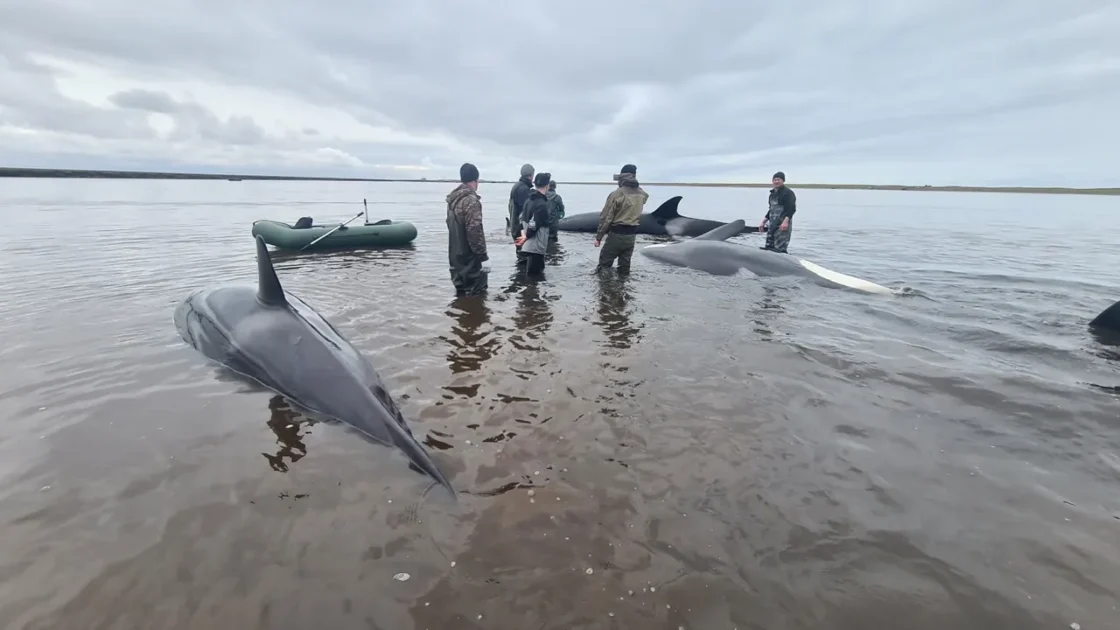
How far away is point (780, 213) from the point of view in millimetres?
15984

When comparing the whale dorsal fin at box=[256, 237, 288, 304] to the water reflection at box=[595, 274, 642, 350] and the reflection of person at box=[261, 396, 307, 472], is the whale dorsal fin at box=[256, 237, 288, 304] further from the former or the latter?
the water reflection at box=[595, 274, 642, 350]

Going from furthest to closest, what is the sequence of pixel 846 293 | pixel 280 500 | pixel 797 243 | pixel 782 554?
pixel 797 243 < pixel 846 293 < pixel 280 500 < pixel 782 554

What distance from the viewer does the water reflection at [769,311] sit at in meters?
9.07

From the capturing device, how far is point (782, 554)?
373cm


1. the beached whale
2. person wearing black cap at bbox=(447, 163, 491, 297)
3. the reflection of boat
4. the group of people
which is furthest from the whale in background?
the beached whale

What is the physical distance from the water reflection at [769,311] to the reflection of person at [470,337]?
4.69m

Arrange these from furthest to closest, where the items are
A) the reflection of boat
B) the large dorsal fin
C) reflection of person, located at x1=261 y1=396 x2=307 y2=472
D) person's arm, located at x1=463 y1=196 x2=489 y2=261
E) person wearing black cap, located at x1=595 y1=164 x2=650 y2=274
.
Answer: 1. the large dorsal fin
2. the reflection of boat
3. person wearing black cap, located at x1=595 y1=164 x2=650 y2=274
4. person's arm, located at x1=463 y1=196 x2=489 y2=261
5. reflection of person, located at x1=261 y1=396 x2=307 y2=472

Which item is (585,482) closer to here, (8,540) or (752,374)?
(752,374)

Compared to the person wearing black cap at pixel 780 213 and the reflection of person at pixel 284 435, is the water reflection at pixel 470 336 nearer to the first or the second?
the reflection of person at pixel 284 435

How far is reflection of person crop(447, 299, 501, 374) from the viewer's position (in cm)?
736

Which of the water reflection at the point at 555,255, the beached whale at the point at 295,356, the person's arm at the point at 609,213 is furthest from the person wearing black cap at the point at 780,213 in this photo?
the beached whale at the point at 295,356

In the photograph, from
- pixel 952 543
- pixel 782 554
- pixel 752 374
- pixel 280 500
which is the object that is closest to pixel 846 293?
pixel 752 374

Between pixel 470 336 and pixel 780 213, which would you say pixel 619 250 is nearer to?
pixel 470 336

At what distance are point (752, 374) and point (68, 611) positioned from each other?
7.00 metres
